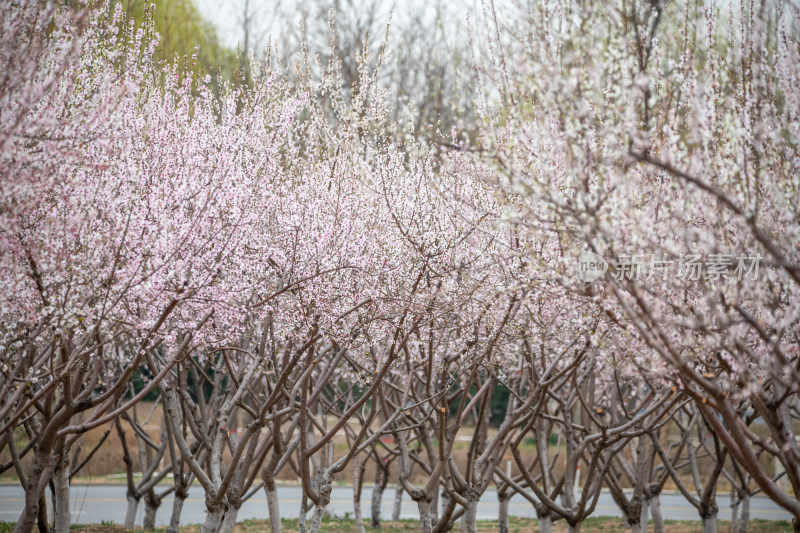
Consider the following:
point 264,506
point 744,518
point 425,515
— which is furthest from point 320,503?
point 264,506

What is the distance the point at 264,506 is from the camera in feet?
56.7

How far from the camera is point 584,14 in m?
4.61

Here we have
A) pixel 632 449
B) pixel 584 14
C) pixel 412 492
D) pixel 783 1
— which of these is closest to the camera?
pixel 584 14

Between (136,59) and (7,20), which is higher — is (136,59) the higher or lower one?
the higher one

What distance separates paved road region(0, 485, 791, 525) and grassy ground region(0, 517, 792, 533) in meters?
1.15

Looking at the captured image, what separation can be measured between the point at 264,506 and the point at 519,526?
228 inches

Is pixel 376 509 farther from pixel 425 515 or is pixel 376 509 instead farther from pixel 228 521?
pixel 228 521

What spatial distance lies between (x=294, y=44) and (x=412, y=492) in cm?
1150

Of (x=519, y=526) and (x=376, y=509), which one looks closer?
(x=376, y=509)

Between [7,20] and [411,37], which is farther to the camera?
[411,37]

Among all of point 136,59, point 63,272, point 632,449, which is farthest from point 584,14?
point 632,449

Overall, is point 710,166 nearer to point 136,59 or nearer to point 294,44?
point 136,59

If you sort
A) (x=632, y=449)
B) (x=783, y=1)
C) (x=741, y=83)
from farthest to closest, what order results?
(x=632, y=449) → (x=783, y=1) → (x=741, y=83)

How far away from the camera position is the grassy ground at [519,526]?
1302cm
